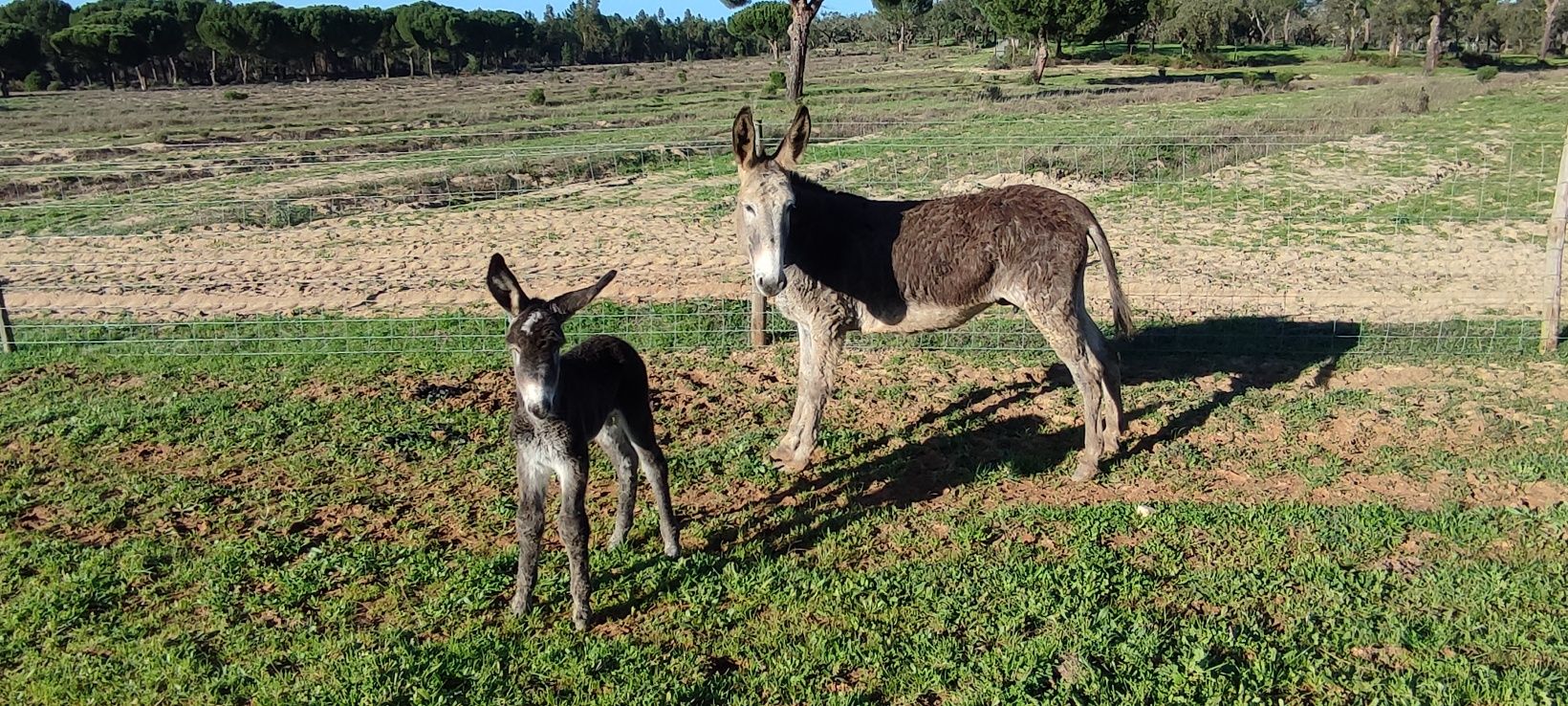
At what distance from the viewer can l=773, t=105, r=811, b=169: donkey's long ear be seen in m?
6.23

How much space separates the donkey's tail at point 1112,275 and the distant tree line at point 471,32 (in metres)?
52.2

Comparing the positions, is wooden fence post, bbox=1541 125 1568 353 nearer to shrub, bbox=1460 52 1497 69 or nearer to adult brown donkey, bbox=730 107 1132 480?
adult brown donkey, bbox=730 107 1132 480

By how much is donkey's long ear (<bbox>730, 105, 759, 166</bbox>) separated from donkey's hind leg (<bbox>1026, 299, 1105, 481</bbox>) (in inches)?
88.5

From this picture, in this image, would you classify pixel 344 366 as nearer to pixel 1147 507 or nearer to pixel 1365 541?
pixel 1147 507

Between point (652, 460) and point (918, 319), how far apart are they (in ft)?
8.21

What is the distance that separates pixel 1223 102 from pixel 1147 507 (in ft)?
116

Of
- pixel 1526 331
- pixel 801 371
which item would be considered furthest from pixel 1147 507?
pixel 1526 331

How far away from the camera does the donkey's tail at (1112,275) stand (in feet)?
21.5

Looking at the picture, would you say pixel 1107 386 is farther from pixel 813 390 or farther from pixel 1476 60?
pixel 1476 60

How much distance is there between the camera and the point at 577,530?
4.68m

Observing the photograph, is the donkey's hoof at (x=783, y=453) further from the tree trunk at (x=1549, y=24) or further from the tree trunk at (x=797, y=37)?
the tree trunk at (x=1549, y=24)

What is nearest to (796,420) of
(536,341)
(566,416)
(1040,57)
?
(566,416)

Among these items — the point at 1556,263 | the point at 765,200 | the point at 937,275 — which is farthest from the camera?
the point at 1556,263

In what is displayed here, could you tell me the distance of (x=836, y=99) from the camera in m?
43.6
